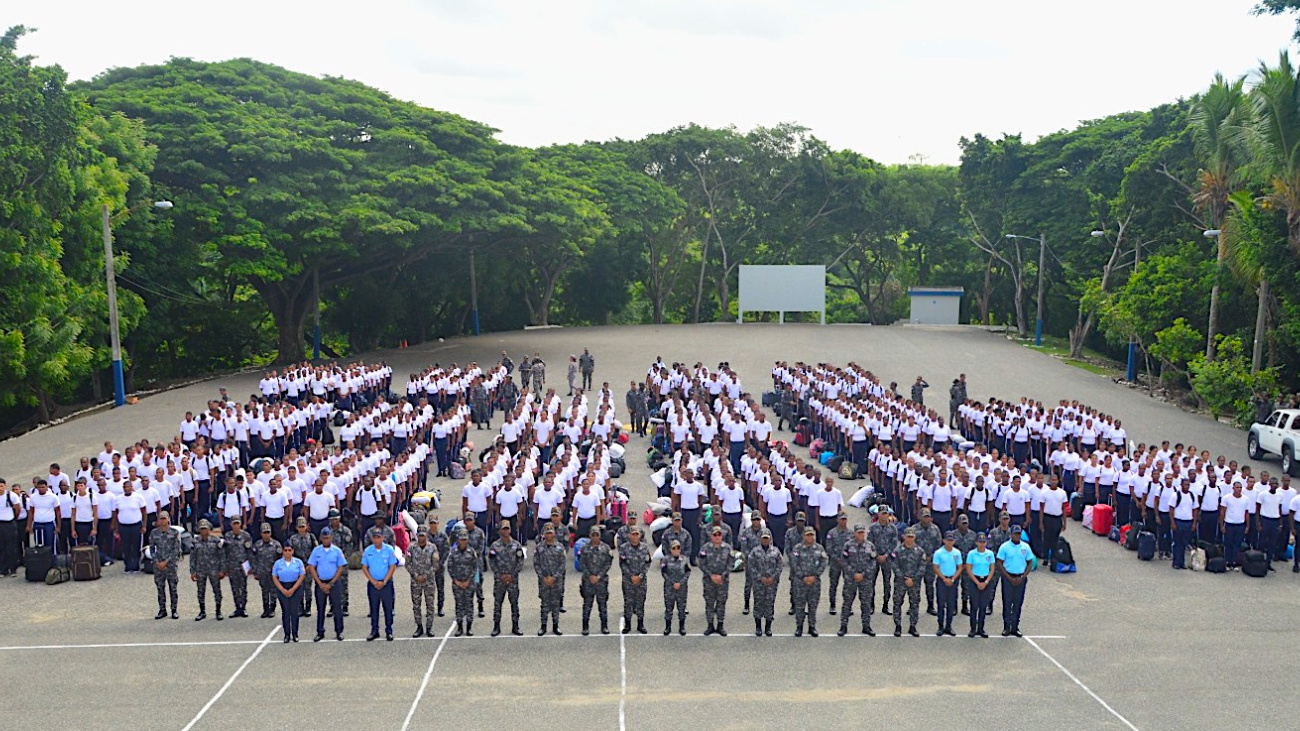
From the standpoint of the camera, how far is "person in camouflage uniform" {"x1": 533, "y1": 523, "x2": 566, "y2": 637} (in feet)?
39.8

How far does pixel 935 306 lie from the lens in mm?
59250

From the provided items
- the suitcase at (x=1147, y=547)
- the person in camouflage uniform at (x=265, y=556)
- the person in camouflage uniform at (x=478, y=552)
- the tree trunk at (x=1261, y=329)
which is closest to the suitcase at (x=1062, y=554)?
the suitcase at (x=1147, y=547)

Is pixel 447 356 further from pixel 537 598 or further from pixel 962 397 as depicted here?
pixel 537 598

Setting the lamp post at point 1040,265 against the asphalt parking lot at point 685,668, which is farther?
the lamp post at point 1040,265

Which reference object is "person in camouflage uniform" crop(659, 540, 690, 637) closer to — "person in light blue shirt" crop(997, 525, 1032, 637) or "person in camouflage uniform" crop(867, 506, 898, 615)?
"person in camouflage uniform" crop(867, 506, 898, 615)

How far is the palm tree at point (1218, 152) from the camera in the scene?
97.5 ft

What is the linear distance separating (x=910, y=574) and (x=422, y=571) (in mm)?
5487

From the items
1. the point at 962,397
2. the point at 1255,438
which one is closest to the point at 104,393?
the point at 962,397

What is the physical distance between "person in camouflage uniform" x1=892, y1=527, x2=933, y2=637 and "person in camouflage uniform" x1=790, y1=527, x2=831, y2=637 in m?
0.85

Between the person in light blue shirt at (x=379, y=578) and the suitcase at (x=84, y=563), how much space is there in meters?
4.95

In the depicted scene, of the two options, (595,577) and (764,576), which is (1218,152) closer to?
(764,576)

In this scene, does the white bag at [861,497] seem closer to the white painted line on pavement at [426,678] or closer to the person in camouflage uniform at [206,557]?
the white painted line on pavement at [426,678]

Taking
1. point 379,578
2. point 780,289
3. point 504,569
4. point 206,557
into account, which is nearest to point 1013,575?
point 504,569

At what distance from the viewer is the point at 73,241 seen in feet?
99.5
